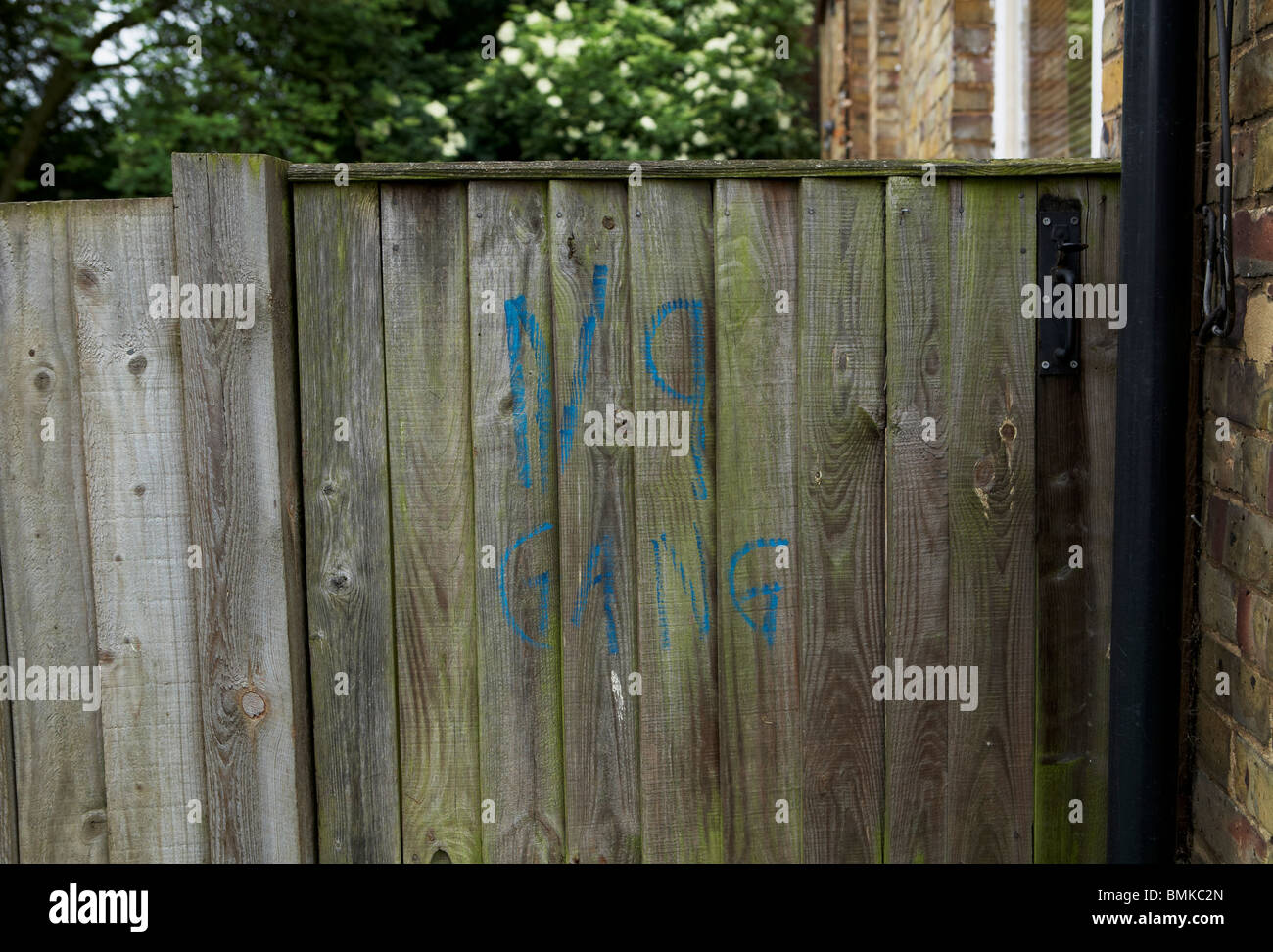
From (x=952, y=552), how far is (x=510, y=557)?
33.5 inches

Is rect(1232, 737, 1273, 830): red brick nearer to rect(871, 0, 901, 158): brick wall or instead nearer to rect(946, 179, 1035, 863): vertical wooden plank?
rect(946, 179, 1035, 863): vertical wooden plank

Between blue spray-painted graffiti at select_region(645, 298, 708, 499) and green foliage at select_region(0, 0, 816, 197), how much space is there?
6574mm

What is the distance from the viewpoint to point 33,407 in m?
2.07

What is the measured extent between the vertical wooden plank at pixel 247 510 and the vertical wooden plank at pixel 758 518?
2.70 feet

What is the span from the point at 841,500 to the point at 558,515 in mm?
543

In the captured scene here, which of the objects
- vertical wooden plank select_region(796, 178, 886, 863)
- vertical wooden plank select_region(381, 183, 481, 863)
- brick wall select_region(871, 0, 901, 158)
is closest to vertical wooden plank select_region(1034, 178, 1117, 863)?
vertical wooden plank select_region(796, 178, 886, 863)

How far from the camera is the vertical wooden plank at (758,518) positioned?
2.07 metres

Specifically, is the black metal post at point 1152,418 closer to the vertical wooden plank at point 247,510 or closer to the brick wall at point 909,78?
the vertical wooden plank at point 247,510

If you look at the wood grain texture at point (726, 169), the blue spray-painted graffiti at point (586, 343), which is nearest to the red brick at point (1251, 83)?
the wood grain texture at point (726, 169)

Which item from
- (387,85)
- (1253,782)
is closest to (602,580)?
(1253,782)

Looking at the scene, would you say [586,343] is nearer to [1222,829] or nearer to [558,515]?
[558,515]

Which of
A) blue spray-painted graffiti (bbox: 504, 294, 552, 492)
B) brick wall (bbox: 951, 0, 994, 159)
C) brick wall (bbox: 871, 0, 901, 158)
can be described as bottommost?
blue spray-painted graffiti (bbox: 504, 294, 552, 492)

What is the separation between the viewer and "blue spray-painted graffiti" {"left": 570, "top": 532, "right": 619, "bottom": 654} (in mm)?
2094

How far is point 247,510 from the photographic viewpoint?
205 centimetres
